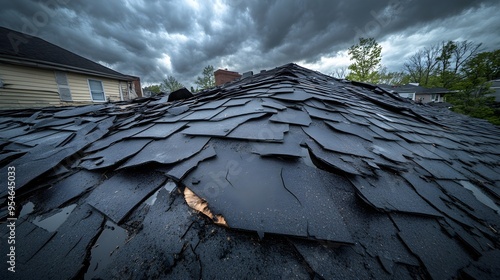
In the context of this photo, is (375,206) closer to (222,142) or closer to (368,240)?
(368,240)

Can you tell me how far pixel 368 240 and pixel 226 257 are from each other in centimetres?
69

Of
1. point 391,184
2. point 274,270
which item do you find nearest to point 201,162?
point 274,270

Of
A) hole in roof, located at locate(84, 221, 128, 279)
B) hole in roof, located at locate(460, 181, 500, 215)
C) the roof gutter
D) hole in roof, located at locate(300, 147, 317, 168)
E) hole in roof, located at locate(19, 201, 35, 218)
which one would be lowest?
hole in roof, located at locate(460, 181, 500, 215)

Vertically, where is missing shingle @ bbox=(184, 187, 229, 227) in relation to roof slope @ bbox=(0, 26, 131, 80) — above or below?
below

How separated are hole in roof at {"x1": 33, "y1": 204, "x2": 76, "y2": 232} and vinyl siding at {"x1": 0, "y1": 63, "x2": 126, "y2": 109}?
10.4 meters

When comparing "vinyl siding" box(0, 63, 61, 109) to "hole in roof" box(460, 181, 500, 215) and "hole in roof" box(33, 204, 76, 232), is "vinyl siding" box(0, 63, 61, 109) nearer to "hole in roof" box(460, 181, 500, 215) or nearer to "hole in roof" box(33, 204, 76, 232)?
"hole in roof" box(33, 204, 76, 232)

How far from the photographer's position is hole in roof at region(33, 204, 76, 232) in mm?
932

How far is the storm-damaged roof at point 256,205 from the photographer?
72 cm

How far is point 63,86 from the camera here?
26.7 feet

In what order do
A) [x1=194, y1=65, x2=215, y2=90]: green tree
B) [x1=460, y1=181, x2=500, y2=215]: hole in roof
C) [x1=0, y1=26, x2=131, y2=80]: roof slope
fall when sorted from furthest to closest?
1. [x1=194, y1=65, x2=215, y2=90]: green tree
2. [x1=0, y1=26, x2=131, y2=80]: roof slope
3. [x1=460, y1=181, x2=500, y2=215]: hole in roof

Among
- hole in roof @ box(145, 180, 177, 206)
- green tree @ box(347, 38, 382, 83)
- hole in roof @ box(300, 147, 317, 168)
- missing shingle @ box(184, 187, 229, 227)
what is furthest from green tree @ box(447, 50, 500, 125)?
hole in roof @ box(145, 180, 177, 206)

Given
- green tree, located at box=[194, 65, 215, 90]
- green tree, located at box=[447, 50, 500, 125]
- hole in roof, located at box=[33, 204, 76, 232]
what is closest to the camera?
hole in roof, located at box=[33, 204, 76, 232]

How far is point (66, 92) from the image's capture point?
27.0 feet

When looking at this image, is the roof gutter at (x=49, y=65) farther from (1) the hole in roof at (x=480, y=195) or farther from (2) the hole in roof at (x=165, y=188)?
(1) the hole in roof at (x=480, y=195)
